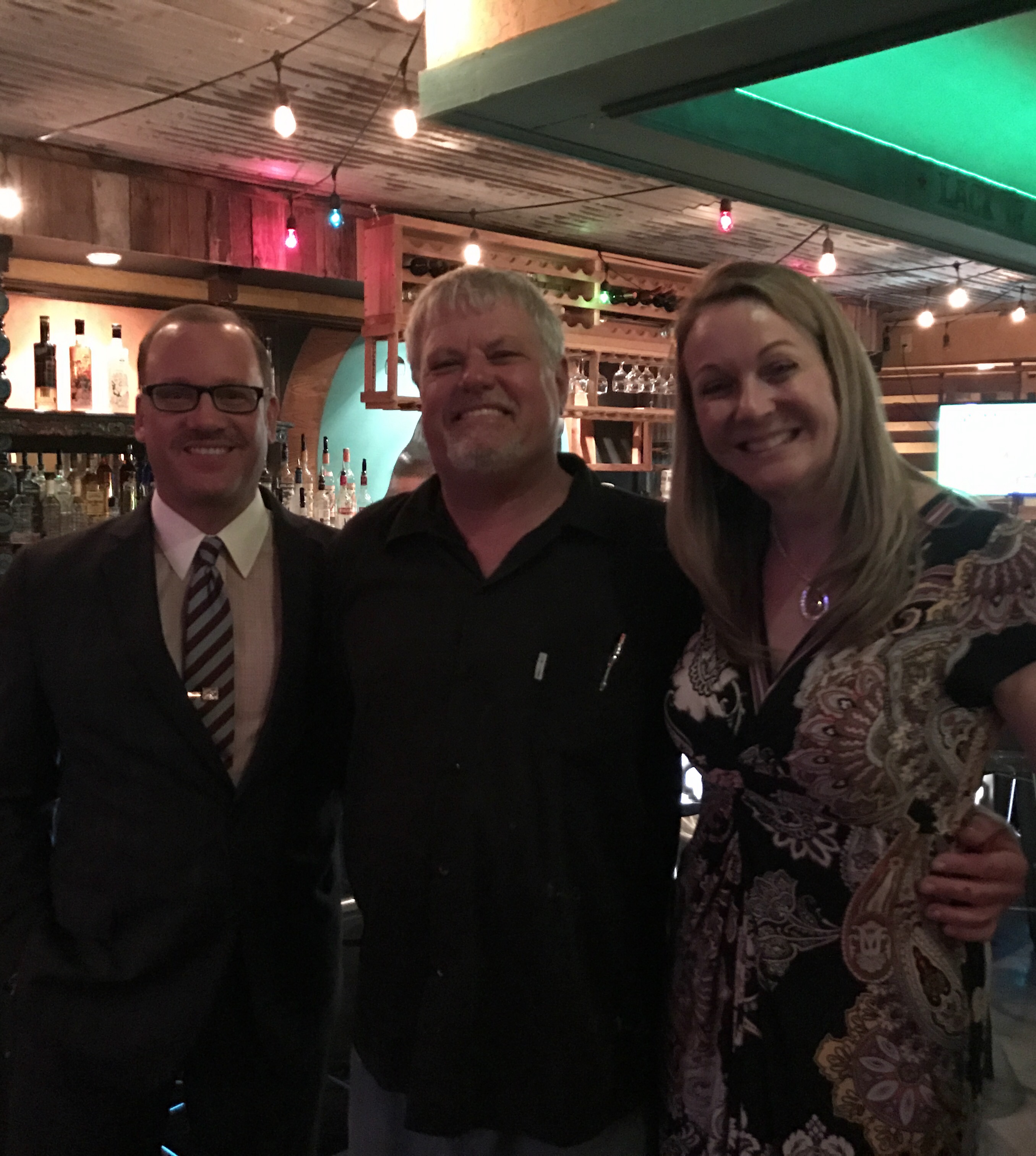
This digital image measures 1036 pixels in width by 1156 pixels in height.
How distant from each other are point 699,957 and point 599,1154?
13.1 inches

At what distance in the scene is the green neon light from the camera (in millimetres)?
1642

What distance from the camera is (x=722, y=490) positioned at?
1499 millimetres

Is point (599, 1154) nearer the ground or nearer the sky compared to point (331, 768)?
nearer the ground

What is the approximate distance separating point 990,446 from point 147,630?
6909 millimetres

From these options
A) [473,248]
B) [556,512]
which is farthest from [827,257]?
[556,512]

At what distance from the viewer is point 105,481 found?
3824 millimetres

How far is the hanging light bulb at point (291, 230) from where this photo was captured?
15.1 ft

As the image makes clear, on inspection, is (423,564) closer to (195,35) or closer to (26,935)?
(26,935)

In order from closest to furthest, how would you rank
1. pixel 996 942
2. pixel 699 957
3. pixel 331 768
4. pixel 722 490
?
1. pixel 699 957
2. pixel 722 490
3. pixel 331 768
4. pixel 996 942

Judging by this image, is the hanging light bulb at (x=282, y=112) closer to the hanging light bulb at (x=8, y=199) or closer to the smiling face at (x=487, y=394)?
the hanging light bulb at (x=8, y=199)

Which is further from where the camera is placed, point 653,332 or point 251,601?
point 653,332

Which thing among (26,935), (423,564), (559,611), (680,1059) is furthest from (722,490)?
(26,935)

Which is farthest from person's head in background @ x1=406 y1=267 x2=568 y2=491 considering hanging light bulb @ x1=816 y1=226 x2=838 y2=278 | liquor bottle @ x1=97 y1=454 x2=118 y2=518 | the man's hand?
hanging light bulb @ x1=816 y1=226 x2=838 y2=278

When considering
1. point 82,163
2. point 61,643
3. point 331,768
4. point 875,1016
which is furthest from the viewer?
point 82,163
